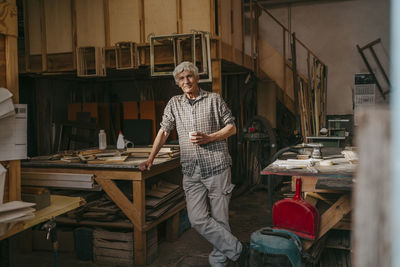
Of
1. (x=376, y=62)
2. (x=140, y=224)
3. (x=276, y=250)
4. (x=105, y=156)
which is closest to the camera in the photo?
(x=276, y=250)

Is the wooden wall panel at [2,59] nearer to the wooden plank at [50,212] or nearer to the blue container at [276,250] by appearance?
the wooden plank at [50,212]

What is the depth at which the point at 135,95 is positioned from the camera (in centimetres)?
934

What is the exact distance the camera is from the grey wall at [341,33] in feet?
28.2

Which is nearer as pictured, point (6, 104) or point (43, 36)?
point (6, 104)

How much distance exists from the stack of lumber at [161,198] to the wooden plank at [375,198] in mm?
3595

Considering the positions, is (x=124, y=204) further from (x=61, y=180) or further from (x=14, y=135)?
(x=14, y=135)

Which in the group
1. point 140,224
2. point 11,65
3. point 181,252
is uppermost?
point 11,65

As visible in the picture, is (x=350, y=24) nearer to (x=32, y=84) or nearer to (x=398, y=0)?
(x=32, y=84)

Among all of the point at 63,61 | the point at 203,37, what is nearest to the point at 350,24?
the point at 203,37

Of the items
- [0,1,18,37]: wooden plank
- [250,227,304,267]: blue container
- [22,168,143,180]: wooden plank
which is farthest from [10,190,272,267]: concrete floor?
[0,1,18,37]: wooden plank

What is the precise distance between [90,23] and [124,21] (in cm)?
61

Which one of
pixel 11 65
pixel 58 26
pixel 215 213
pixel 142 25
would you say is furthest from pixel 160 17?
pixel 11 65

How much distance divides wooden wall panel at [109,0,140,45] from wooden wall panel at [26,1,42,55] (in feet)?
4.31

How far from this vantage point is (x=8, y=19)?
7.77 ft
